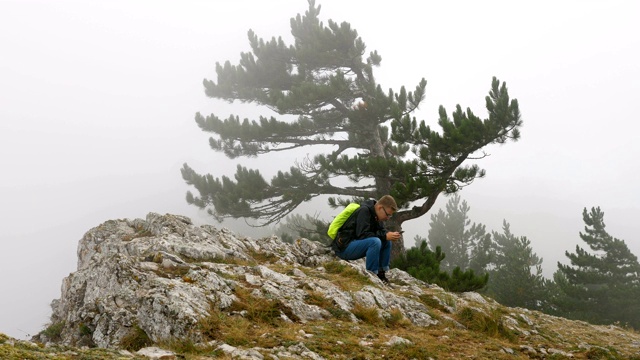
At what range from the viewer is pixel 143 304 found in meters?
4.93

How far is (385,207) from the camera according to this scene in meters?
7.89

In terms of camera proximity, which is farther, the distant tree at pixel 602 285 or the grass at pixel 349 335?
the distant tree at pixel 602 285

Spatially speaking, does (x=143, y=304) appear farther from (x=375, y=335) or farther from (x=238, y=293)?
(x=375, y=335)

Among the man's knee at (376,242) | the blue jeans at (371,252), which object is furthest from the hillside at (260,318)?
the man's knee at (376,242)

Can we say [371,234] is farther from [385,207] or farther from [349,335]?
[349,335]

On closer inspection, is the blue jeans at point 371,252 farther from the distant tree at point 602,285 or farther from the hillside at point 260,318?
the distant tree at point 602,285

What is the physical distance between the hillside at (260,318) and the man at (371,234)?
47 centimetres

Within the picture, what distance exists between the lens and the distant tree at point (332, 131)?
13.5 m

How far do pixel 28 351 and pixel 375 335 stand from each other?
3.74 m

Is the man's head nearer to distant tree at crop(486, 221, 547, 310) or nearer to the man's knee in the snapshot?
the man's knee

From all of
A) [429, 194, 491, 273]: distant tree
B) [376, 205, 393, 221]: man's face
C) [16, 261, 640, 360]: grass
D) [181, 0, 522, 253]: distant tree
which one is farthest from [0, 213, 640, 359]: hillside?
[429, 194, 491, 273]: distant tree

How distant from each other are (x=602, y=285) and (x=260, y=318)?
1109 inches

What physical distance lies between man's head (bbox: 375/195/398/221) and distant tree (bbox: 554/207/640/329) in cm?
2172

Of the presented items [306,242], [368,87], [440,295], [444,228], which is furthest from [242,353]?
[444,228]
